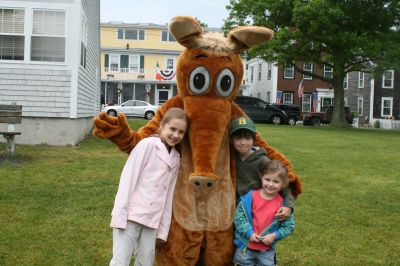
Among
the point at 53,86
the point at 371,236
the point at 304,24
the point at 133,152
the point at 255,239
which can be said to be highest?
the point at 304,24

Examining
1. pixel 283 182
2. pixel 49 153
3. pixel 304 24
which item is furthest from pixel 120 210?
pixel 304 24

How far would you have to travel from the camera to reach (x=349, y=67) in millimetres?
31531

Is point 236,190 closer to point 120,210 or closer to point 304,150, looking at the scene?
point 120,210

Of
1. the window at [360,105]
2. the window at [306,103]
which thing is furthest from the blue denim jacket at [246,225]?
the window at [360,105]

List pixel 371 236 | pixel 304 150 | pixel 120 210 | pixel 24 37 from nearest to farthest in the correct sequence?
pixel 120 210 < pixel 371 236 < pixel 24 37 < pixel 304 150

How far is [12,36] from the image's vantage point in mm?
12797

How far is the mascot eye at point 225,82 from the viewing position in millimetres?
3363

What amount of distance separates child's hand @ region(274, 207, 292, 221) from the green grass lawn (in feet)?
5.63

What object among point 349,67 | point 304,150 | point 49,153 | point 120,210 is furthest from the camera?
point 349,67

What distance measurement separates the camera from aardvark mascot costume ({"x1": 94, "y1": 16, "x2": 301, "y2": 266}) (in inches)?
129

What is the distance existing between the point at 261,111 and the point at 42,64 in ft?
64.8

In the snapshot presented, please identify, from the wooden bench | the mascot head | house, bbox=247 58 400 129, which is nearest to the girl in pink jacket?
the mascot head

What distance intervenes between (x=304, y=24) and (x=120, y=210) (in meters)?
25.3

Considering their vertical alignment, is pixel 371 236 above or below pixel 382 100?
below
